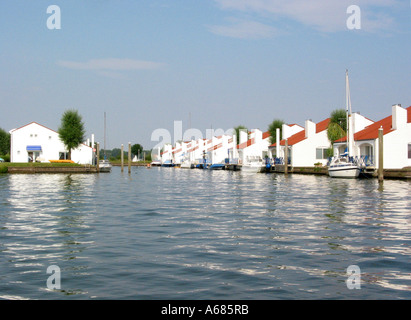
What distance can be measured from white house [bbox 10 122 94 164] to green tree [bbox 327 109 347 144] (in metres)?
50.0

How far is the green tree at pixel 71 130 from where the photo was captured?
90938 mm

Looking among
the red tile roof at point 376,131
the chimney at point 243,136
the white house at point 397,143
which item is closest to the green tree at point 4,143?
the chimney at point 243,136

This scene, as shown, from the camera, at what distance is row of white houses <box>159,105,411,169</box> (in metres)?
52.8

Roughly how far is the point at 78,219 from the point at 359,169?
38.9 metres

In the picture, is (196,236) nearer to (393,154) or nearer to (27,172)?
Answer: (393,154)

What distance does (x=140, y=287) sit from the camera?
9.34 metres

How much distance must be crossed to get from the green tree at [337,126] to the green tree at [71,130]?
155 ft

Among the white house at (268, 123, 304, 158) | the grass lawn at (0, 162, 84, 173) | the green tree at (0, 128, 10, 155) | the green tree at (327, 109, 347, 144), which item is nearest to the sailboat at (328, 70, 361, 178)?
the green tree at (327, 109, 347, 144)

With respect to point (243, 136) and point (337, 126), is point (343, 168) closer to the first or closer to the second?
point (337, 126)

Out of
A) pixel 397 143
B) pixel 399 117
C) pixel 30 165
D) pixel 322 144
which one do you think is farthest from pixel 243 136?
pixel 397 143

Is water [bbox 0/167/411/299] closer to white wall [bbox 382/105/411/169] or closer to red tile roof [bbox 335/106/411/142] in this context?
white wall [bbox 382/105/411/169]

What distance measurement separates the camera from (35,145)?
89.7 metres

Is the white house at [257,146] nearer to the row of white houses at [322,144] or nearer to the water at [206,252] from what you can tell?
the row of white houses at [322,144]
